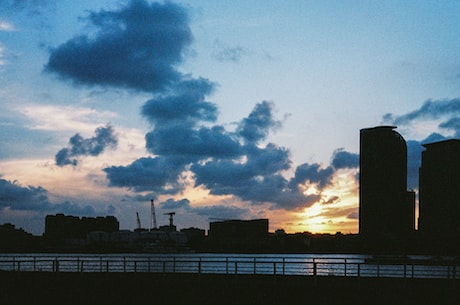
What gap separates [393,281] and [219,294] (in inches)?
411

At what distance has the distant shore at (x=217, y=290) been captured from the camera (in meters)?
38.1

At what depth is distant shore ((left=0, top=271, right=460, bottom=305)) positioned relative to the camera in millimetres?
38125

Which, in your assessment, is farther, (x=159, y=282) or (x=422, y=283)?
(x=159, y=282)

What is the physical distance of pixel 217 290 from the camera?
42062mm

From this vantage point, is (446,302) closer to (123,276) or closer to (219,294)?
(219,294)

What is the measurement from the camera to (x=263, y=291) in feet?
134

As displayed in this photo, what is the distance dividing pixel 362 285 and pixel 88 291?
702 inches

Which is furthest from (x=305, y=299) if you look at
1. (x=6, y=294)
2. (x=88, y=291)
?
(x=6, y=294)

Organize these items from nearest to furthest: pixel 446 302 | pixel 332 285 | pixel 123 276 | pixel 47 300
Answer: pixel 446 302 < pixel 332 285 < pixel 47 300 < pixel 123 276

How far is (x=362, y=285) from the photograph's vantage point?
1593 inches

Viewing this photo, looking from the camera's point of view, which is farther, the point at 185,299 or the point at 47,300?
the point at 47,300

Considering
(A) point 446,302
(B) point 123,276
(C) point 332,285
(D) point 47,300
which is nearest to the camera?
(A) point 446,302

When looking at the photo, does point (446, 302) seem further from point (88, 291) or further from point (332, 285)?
point (88, 291)

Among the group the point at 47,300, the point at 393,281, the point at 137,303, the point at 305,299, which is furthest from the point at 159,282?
the point at 393,281
